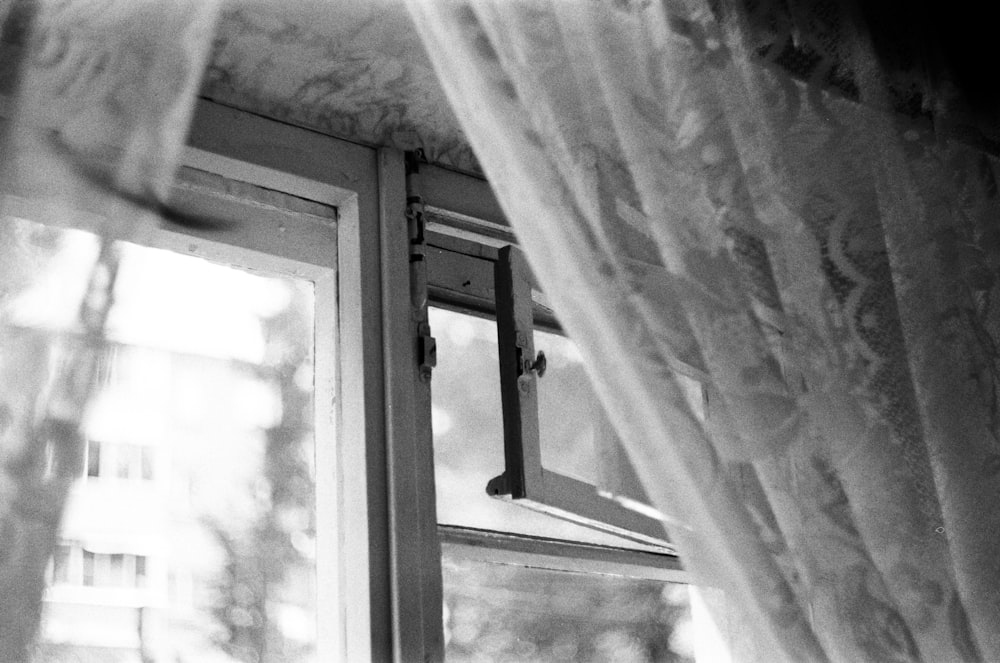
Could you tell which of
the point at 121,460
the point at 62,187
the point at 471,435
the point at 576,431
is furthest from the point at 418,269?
the point at 62,187

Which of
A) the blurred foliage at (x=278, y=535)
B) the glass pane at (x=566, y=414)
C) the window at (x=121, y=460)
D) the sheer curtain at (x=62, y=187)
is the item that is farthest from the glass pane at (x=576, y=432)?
the sheer curtain at (x=62, y=187)

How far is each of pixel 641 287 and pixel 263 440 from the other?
60 centimetres

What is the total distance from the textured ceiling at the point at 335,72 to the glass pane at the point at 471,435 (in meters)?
0.28

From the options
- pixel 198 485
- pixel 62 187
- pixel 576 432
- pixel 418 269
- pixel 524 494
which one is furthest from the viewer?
pixel 576 432

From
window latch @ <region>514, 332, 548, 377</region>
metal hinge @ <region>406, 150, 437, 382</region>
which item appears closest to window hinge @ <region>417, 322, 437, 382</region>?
metal hinge @ <region>406, 150, 437, 382</region>

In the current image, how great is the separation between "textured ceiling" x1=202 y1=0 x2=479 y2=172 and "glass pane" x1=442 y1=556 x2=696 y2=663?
642 millimetres

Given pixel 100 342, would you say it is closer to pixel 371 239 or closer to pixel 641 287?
pixel 641 287

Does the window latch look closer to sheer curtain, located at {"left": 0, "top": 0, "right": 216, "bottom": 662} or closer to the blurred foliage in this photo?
the blurred foliage

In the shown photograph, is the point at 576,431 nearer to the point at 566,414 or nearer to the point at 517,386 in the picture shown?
the point at 566,414

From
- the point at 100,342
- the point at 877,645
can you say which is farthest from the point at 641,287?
the point at 100,342

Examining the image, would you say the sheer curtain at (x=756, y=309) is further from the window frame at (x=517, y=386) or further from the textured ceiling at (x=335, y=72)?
the window frame at (x=517, y=386)

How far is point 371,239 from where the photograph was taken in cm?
181

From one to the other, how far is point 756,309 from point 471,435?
1.96 ft

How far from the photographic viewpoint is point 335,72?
176cm
